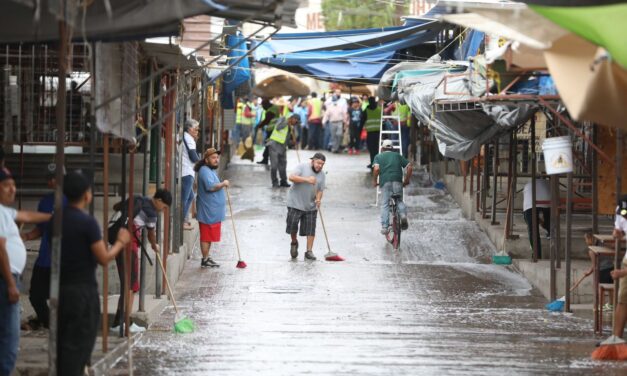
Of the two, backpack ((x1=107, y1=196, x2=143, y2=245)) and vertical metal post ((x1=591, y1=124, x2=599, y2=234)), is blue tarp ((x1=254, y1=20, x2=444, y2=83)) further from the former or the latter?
backpack ((x1=107, y1=196, x2=143, y2=245))

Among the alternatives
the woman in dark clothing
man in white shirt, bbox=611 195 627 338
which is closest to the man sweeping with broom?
man in white shirt, bbox=611 195 627 338

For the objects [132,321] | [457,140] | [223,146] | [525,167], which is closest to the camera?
[132,321]

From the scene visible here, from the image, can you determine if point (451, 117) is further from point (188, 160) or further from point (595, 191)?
point (188, 160)

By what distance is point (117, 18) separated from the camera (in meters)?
8.93

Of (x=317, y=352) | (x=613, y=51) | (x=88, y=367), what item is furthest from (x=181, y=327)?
(x=613, y=51)

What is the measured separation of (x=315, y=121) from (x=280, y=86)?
5.79 m

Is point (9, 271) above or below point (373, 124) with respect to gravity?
below

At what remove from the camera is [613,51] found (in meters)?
7.04

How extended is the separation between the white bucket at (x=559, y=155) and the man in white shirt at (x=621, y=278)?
73.6 inches

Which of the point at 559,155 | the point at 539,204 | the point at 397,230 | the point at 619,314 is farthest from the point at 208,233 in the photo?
the point at 619,314

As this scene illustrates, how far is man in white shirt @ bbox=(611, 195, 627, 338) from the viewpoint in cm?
1108

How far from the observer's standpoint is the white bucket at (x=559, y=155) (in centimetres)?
1330

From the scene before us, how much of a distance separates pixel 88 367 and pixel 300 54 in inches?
569

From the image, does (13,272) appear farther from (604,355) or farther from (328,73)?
(328,73)
